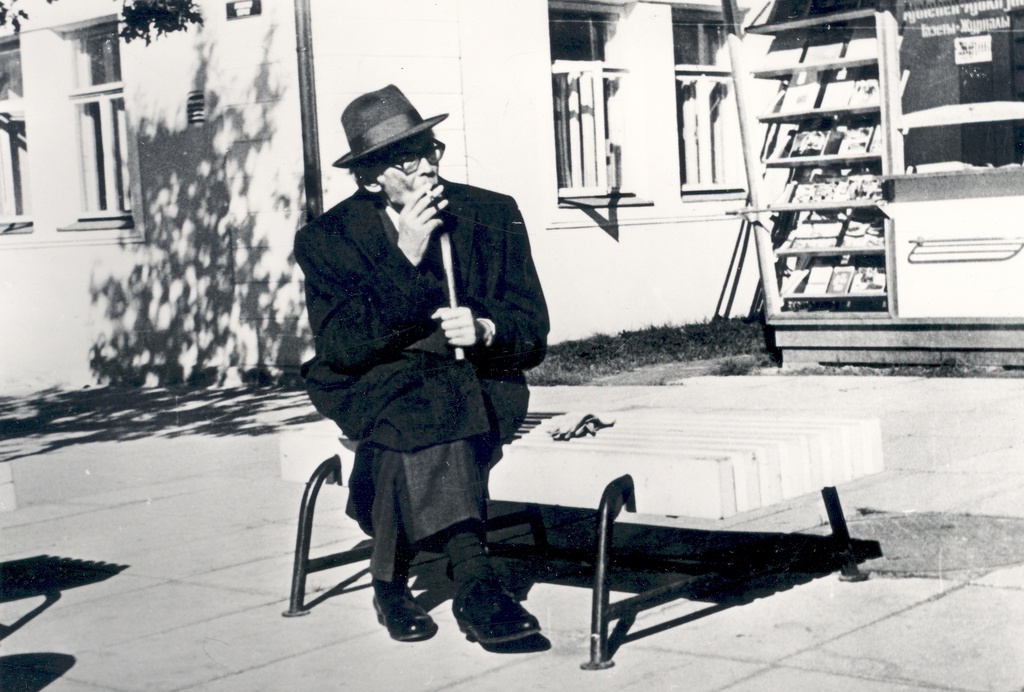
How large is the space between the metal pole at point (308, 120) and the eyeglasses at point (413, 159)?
5.34 meters

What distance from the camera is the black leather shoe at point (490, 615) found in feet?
12.6

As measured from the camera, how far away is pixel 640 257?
13445 mm

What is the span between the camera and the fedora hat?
429cm

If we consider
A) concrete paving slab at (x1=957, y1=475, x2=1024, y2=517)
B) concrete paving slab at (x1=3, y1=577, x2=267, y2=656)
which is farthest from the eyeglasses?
concrete paving slab at (x1=957, y1=475, x2=1024, y2=517)

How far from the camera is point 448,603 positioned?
14.9 feet

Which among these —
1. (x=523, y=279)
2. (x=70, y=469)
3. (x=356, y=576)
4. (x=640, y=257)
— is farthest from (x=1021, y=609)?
(x=640, y=257)

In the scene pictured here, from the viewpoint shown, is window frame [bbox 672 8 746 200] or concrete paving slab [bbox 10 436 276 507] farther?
window frame [bbox 672 8 746 200]

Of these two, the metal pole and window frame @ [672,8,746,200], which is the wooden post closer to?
the metal pole

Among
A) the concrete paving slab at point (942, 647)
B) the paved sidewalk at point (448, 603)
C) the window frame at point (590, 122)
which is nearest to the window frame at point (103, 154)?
the window frame at point (590, 122)

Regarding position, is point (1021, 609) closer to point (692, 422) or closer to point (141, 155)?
point (692, 422)

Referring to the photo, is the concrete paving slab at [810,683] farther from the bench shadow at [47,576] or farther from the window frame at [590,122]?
the window frame at [590,122]

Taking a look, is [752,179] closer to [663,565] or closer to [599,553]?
[663,565]

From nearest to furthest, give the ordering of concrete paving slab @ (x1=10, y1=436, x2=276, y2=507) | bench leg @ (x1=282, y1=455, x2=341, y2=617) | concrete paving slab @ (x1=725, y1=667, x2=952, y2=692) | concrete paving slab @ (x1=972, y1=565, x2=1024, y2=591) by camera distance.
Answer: concrete paving slab @ (x1=725, y1=667, x2=952, y2=692)
concrete paving slab @ (x1=972, y1=565, x2=1024, y2=591)
bench leg @ (x1=282, y1=455, x2=341, y2=617)
concrete paving slab @ (x1=10, y1=436, x2=276, y2=507)

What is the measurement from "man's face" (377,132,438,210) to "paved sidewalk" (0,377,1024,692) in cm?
133
